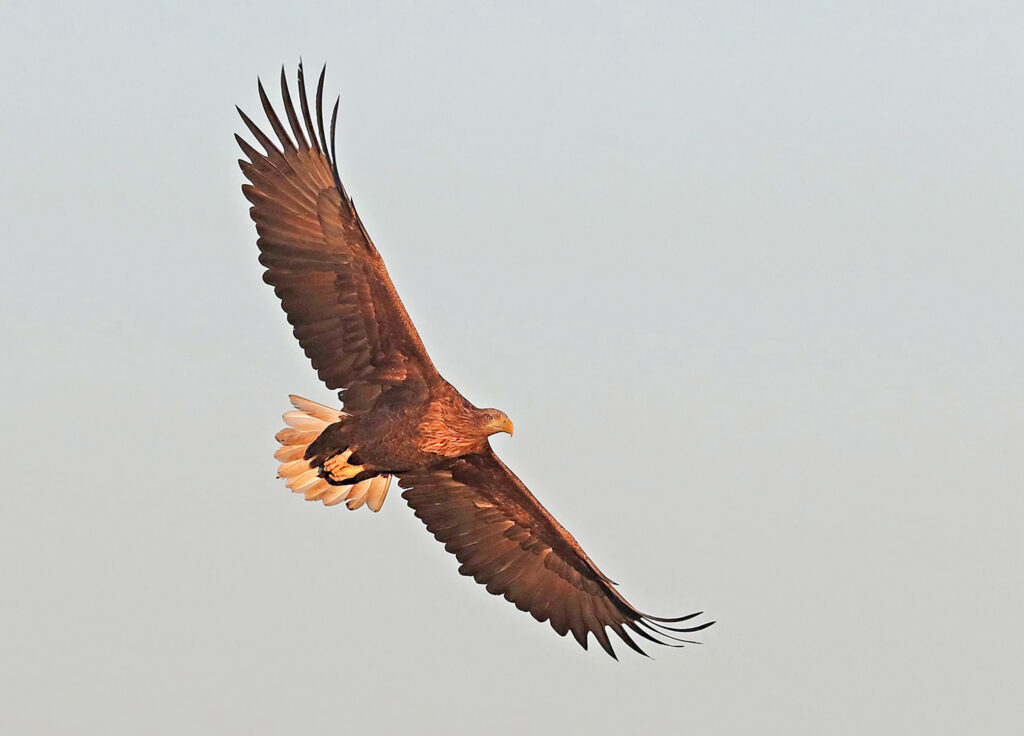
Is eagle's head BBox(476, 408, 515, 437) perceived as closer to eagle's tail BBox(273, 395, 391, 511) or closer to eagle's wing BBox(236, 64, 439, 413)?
eagle's wing BBox(236, 64, 439, 413)

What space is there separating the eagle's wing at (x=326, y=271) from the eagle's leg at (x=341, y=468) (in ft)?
1.21

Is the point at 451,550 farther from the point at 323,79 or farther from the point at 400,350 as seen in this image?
the point at 323,79

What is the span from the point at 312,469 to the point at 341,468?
797mm

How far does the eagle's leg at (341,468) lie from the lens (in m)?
11.9

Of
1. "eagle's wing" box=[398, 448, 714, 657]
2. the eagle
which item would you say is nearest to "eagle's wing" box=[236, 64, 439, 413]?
the eagle

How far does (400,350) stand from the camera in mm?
11750

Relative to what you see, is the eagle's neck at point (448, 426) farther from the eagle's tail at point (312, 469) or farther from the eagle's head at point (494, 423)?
the eagle's tail at point (312, 469)

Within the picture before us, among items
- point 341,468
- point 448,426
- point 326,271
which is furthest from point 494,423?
point 326,271

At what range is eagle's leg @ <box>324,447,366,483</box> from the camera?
1191cm

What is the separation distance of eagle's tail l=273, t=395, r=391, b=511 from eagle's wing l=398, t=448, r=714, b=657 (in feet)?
0.95

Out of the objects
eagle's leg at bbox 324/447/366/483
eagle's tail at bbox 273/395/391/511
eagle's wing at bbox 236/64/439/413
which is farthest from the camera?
eagle's tail at bbox 273/395/391/511

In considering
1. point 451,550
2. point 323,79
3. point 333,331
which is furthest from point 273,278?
point 451,550

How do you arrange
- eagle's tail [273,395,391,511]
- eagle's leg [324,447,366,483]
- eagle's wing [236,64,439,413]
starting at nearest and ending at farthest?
eagle's wing [236,64,439,413] < eagle's leg [324,447,366,483] < eagle's tail [273,395,391,511]

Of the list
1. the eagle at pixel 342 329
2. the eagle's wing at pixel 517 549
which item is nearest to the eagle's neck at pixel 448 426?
the eagle at pixel 342 329
